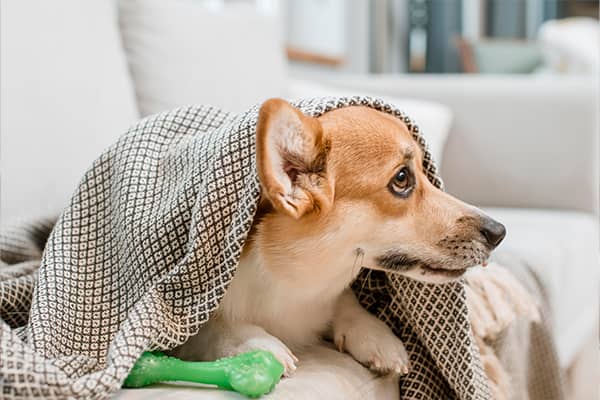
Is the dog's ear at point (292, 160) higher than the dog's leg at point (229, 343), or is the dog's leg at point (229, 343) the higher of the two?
the dog's ear at point (292, 160)

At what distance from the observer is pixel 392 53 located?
5062 millimetres

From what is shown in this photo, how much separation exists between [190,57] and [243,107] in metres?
0.17

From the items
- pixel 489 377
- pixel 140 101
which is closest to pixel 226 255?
pixel 489 377

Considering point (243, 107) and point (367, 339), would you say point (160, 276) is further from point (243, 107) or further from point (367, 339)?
point (243, 107)

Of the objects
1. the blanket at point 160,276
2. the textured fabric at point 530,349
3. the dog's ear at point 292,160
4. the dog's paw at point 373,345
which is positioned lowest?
the textured fabric at point 530,349

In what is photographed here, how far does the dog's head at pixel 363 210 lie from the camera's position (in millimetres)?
962

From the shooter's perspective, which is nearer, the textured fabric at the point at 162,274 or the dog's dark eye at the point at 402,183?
the textured fabric at the point at 162,274

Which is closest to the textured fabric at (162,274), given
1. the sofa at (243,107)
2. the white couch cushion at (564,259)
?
the sofa at (243,107)

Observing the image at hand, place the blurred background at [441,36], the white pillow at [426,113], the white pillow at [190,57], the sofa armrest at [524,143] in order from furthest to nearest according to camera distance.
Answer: the blurred background at [441,36] < the sofa armrest at [524,143] < the white pillow at [426,113] < the white pillow at [190,57]

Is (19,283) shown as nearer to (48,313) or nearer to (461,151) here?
(48,313)

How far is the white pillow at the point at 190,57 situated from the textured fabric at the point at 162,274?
2.21 feet

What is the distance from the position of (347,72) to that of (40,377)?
372 centimetres

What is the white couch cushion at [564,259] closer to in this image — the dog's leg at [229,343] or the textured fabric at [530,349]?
the textured fabric at [530,349]

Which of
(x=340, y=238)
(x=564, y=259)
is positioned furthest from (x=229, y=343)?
(x=564, y=259)
